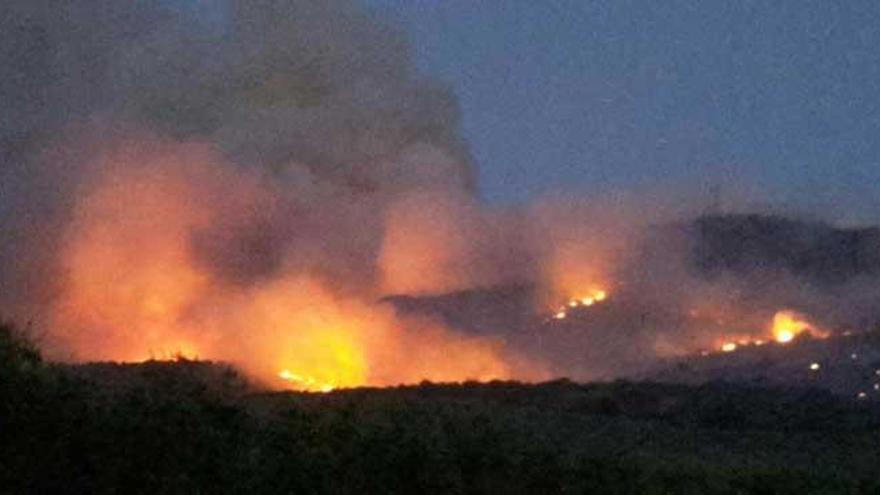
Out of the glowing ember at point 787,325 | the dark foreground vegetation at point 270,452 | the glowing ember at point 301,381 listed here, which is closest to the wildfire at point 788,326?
the glowing ember at point 787,325

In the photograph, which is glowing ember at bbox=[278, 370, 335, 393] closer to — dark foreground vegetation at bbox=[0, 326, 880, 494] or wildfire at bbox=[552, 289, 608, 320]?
wildfire at bbox=[552, 289, 608, 320]

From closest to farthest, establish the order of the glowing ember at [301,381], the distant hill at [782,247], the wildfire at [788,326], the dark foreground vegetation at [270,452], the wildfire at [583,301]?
the dark foreground vegetation at [270,452] → the glowing ember at [301,381] → the wildfire at [788,326] → the wildfire at [583,301] → the distant hill at [782,247]

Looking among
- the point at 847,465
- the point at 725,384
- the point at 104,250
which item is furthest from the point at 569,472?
the point at 104,250

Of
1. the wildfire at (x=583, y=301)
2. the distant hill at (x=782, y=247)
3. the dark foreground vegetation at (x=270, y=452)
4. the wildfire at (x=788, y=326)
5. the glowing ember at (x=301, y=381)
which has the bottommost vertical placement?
the dark foreground vegetation at (x=270, y=452)

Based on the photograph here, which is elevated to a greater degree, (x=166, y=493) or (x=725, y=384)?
(x=725, y=384)

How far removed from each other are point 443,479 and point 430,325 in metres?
21.8

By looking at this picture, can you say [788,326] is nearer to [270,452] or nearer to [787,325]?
[787,325]

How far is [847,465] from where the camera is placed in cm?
1734

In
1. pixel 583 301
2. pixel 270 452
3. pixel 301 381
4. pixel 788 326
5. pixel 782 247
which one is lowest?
pixel 270 452

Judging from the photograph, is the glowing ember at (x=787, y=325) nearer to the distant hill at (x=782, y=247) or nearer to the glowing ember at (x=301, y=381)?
the distant hill at (x=782, y=247)

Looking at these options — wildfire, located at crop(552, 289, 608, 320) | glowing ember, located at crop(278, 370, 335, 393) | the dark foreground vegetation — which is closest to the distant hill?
wildfire, located at crop(552, 289, 608, 320)

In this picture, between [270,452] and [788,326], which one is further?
[788,326]

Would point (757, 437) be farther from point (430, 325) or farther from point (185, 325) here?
point (185, 325)

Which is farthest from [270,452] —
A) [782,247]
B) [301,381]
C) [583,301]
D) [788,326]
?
[782,247]
